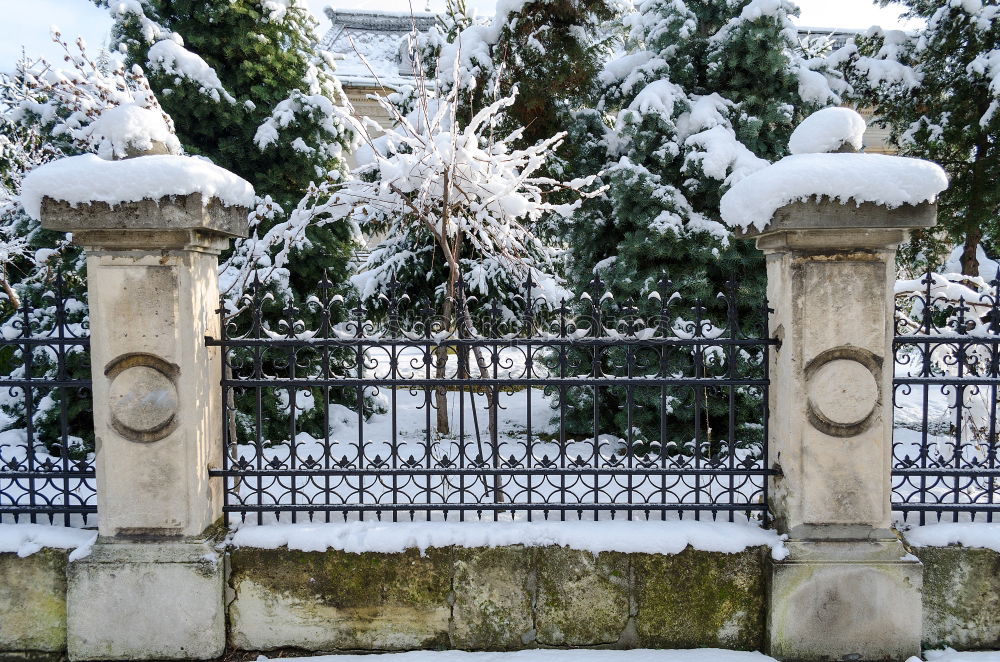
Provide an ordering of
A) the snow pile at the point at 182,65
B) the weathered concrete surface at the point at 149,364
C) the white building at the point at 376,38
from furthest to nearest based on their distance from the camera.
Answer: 1. the white building at the point at 376,38
2. the snow pile at the point at 182,65
3. the weathered concrete surface at the point at 149,364

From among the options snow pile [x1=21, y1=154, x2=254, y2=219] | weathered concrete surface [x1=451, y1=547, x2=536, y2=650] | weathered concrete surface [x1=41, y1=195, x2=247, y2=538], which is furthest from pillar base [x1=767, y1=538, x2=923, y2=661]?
snow pile [x1=21, y1=154, x2=254, y2=219]

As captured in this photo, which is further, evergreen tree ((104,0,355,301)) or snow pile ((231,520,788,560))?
evergreen tree ((104,0,355,301))

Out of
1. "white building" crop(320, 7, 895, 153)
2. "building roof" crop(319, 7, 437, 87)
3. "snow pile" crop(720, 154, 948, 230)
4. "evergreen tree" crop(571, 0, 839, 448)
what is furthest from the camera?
"building roof" crop(319, 7, 437, 87)

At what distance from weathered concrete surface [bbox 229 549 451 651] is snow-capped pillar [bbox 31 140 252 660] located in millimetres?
131

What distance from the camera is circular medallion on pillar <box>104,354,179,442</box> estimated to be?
307 centimetres

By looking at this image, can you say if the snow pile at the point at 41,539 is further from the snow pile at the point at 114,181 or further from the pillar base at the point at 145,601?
the snow pile at the point at 114,181

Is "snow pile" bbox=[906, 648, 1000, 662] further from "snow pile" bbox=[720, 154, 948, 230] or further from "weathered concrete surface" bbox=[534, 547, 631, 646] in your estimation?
"snow pile" bbox=[720, 154, 948, 230]

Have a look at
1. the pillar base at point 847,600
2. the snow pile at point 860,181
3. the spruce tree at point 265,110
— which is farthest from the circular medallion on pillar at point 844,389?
the spruce tree at point 265,110

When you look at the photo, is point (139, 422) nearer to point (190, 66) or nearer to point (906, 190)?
point (906, 190)

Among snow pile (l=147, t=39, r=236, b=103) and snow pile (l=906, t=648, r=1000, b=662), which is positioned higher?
snow pile (l=147, t=39, r=236, b=103)

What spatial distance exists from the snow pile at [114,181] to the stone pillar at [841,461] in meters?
2.70

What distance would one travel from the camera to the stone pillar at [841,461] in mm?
3061

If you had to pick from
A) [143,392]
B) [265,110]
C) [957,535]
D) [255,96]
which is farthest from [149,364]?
[255,96]

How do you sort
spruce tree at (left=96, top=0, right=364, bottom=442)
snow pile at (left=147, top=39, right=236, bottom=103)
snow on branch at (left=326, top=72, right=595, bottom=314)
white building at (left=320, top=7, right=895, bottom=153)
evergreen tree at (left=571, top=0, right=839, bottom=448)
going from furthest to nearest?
white building at (left=320, top=7, right=895, bottom=153) < spruce tree at (left=96, top=0, right=364, bottom=442) < snow pile at (left=147, top=39, right=236, bottom=103) < evergreen tree at (left=571, top=0, right=839, bottom=448) < snow on branch at (left=326, top=72, right=595, bottom=314)
